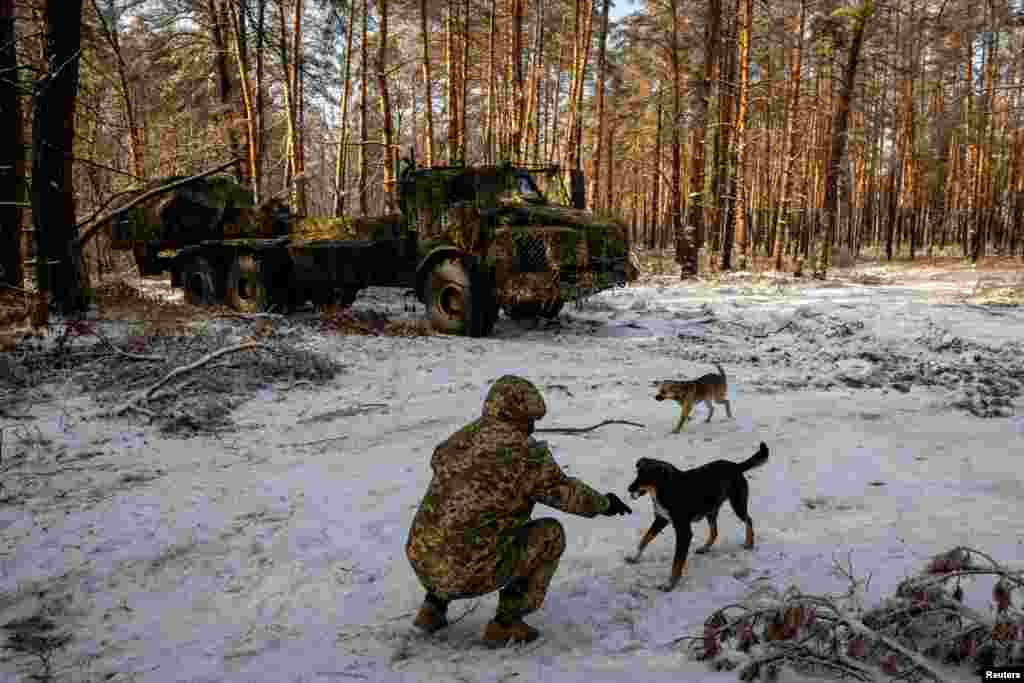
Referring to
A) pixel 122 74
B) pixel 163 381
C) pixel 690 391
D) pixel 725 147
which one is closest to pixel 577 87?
pixel 725 147

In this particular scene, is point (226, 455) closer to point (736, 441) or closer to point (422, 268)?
point (736, 441)

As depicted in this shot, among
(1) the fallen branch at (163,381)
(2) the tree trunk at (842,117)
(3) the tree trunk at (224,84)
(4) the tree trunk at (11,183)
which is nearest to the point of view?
(1) the fallen branch at (163,381)

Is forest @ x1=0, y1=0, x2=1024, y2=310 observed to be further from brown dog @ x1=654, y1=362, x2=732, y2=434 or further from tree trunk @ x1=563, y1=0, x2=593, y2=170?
brown dog @ x1=654, y1=362, x2=732, y2=434

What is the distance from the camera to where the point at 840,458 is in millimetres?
4438

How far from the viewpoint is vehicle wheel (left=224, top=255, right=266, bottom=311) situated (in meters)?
10.4

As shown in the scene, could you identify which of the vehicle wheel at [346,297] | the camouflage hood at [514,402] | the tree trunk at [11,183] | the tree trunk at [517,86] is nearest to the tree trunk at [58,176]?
the tree trunk at [11,183]

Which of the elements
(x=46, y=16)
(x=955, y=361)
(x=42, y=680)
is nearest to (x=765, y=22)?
(x=955, y=361)

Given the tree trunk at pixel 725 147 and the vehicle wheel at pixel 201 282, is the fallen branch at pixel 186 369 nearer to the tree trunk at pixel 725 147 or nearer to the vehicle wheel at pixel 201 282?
the vehicle wheel at pixel 201 282

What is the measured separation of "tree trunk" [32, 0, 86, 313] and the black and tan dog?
23.0 ft

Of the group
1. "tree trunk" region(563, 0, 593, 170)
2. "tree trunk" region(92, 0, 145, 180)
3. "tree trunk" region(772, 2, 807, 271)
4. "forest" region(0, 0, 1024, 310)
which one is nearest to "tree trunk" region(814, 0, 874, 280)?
"forest" region(0, 0, 1024, 310)

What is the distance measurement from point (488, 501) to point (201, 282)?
34.3ft

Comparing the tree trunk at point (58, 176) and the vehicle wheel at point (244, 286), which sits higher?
the tree trunk at point (58, 176)

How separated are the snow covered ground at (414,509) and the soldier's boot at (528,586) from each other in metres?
0.08

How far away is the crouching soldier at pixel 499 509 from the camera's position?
2.40 m
